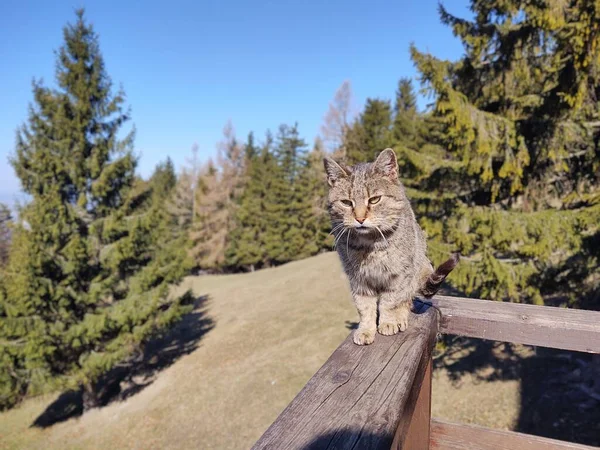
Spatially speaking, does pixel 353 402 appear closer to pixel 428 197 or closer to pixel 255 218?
pixel 428 197

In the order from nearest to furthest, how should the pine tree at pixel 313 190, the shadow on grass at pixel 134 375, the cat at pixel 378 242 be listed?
1. the cat at pixel 378 242
2. the shadow on grass at pixel 134 375
3. the pine tree at pixel 313 190

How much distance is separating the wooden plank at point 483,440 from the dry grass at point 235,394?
6.15m

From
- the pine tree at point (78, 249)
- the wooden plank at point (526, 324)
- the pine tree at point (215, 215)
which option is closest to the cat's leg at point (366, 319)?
the wooden plank at point (526, 324)

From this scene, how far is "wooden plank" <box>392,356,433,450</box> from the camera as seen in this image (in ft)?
4.06

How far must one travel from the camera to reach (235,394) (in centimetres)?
1104

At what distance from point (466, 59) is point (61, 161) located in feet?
37.0

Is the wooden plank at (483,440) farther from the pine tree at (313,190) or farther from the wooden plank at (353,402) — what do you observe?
the pine tree at (313,190)

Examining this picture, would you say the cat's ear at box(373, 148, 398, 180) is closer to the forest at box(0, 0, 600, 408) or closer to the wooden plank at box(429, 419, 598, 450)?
the wooden plank at box(429, 419, 598, 450)

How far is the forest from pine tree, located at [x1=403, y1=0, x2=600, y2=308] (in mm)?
28

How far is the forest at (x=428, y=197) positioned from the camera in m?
5.84

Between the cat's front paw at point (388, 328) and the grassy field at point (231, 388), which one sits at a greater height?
the cat's front paw at point (388, 328)

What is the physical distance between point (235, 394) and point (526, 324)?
10.9 meters

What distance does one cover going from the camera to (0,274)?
10164 mm

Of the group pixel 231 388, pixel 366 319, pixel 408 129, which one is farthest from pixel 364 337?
pixel 408 129
